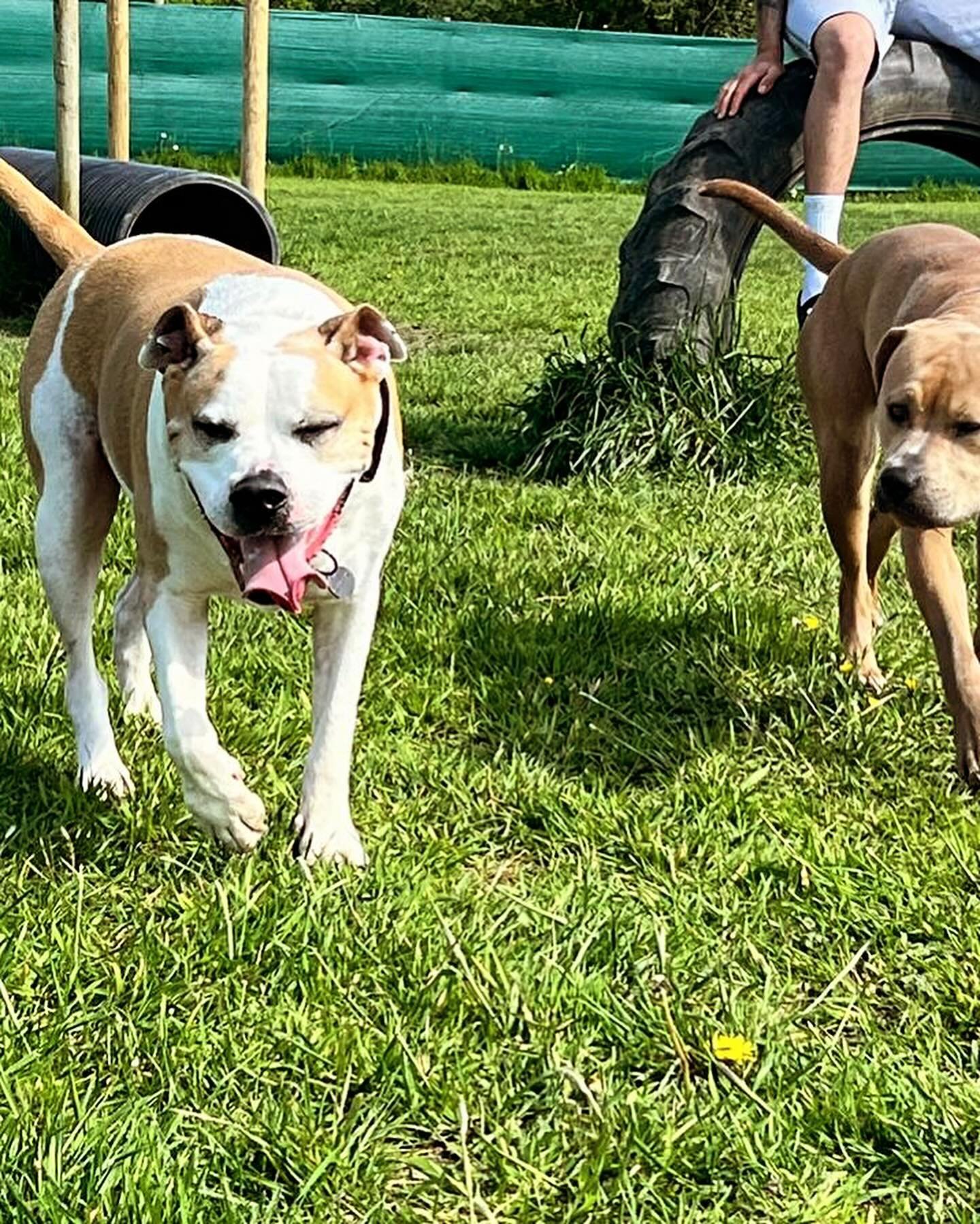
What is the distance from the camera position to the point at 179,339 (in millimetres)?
2697

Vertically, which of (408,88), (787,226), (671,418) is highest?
(787,226)

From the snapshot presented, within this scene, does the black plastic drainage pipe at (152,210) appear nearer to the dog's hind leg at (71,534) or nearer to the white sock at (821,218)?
the white sock at (821,218)

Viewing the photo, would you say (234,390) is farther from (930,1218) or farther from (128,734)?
(930,1218)

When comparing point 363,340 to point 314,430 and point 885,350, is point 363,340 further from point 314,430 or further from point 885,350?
point 885,350

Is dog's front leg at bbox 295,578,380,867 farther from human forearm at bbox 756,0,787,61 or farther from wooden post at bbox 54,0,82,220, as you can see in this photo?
wooden post at bbox 54,0,82,220

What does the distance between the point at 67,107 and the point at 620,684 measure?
597cm

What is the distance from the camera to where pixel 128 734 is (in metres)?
3.51

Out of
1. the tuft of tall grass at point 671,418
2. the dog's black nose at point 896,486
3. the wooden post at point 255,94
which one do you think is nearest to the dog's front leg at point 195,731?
the dog's black nose at point 896,486

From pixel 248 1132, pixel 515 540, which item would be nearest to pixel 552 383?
pixel 515 540

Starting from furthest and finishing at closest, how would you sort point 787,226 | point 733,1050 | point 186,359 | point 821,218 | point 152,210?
point 152,210, point 821,218, point 787,226, point 186,359, point 733,1050

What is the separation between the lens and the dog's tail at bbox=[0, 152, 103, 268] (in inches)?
142

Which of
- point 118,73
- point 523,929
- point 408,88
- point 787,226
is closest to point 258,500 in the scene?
point 523,929

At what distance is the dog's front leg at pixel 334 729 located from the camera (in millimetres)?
2977

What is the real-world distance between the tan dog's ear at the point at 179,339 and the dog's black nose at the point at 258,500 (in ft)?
0.96
